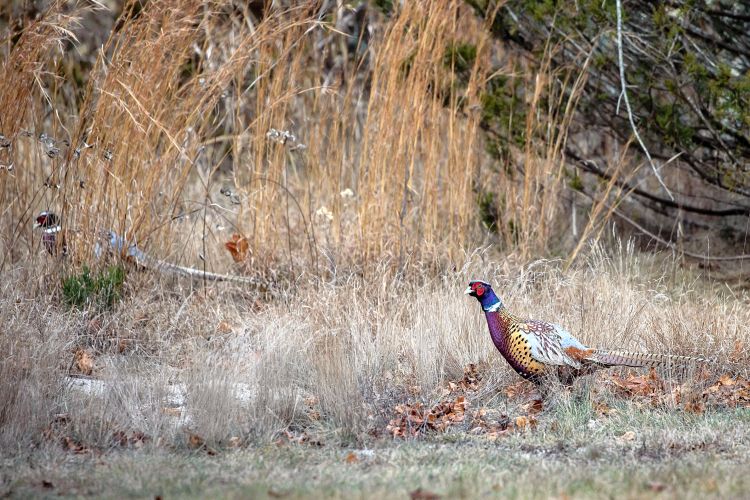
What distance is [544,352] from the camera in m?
4.73

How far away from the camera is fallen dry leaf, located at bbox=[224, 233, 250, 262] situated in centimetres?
673

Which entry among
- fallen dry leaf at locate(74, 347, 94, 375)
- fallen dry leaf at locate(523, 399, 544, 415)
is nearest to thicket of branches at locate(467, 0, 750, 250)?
fallen dry leaf at locate(523, 399, 544, 415)

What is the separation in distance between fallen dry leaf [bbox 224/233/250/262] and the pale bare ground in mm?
272

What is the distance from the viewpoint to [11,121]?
5855 millimetres

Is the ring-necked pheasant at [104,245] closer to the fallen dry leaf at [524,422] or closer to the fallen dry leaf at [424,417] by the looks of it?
the fallen dry leaf at [424,417]

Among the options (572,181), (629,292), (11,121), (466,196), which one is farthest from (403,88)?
(11,121)

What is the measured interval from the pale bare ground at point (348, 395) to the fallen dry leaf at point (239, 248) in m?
0.27

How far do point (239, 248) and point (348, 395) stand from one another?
241 centimetres

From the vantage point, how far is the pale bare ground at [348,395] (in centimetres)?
366

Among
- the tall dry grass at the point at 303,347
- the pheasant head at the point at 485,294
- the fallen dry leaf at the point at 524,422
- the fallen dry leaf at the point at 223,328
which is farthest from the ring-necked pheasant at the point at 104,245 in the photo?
the fallen dry leaf at the point at 524,422

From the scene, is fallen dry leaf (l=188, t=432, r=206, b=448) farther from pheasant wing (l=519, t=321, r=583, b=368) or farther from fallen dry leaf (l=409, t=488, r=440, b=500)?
pheasant wing (l=519, t=321, r=583, b=368)

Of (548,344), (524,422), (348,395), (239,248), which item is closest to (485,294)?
(548,344)

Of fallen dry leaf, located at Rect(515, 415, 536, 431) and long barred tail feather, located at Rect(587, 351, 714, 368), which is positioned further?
long barred tail feather, located at Rect(587, 351, 714, 368)

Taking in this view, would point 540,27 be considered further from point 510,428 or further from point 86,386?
point 86,386
